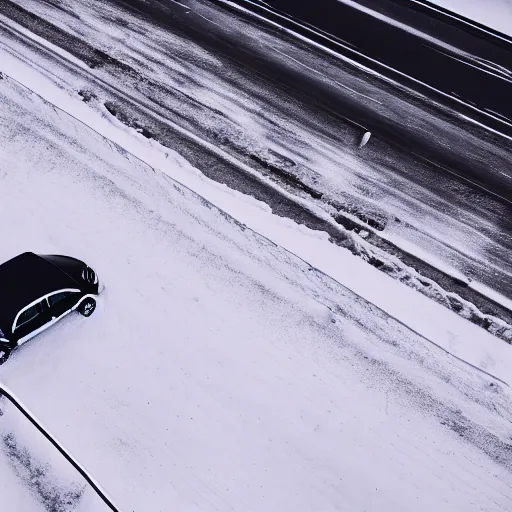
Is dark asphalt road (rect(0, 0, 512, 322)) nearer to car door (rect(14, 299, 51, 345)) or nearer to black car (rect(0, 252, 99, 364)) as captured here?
black car (rect(0, 252, 99, 364))

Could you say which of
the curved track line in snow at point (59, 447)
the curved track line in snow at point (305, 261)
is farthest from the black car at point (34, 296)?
the curved track line in snow at point (305, 261)

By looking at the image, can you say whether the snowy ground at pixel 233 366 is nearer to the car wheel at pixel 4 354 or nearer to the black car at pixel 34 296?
the car wheel at pixel 4 354

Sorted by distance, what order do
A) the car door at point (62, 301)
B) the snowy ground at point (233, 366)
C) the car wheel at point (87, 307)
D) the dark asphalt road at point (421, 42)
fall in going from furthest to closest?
the dark asphalt road at point (421, 42), the car wheel at point (87, 307), the car door at point (62, 301), the snowy ground at point (233, 366)

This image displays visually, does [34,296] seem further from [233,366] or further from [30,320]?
[233,366]

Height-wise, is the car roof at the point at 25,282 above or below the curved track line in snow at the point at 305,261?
below

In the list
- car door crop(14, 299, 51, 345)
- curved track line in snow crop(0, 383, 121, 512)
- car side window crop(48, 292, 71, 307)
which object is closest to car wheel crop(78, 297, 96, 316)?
car side window crop(48, 292, 71, 307)

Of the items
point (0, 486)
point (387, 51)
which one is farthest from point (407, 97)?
point (0, 486)

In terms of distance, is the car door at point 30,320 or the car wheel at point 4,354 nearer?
the car door at point 30,320

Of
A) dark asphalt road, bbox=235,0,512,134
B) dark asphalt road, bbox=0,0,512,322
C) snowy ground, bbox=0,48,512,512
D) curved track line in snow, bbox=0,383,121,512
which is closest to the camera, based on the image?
curved track line in snow, bbox=0,383,121,512
